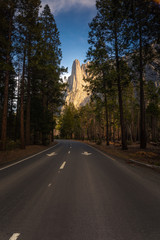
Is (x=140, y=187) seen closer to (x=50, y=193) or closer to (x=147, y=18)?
(x=50, y=193)

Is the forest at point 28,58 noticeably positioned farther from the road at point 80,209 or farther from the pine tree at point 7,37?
the road at point 80,209

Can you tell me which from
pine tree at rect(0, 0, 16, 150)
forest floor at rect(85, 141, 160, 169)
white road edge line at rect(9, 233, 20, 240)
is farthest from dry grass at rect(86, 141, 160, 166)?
pine tree at rect(0, 0, 16, 150)

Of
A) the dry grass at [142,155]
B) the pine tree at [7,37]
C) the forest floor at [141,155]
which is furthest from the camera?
the pine tree at [7,37]

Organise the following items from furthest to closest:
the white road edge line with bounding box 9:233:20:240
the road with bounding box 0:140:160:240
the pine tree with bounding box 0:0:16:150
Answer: the pine tree with bounding box 0:0:16:150 → the road with bounding box 0:140:160:240 → the white road edge line with bounding box 9:233:20:240

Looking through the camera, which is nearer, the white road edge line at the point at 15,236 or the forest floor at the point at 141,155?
the white road edge line at the point at 15,236

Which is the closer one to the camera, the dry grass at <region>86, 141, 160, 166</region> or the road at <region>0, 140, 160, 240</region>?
the road at <region>0, 140, 160, 240</region>

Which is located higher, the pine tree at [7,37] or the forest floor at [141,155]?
the pine tree at [7,37]

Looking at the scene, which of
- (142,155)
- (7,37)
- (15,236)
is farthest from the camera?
(7,37)

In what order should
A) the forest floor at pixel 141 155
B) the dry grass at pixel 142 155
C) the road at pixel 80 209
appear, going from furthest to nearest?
the dry grass at pixel 142 155 < the forest floor at pixel 141 155 < the road at pixel 80 209

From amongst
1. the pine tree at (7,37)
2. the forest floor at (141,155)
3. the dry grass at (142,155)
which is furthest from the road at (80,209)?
the pine tree at (7,37)

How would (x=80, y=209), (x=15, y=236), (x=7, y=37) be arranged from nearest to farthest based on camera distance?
(x=15, y=236) → (x=80, y=209) → (x=7, y=37)

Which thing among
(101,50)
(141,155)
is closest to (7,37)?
(101,50)

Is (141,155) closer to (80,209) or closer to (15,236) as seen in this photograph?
(80,209)

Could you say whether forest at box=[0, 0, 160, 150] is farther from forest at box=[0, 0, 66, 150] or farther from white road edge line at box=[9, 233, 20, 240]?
white road edge line at box=[9, 233, 20, 240]
